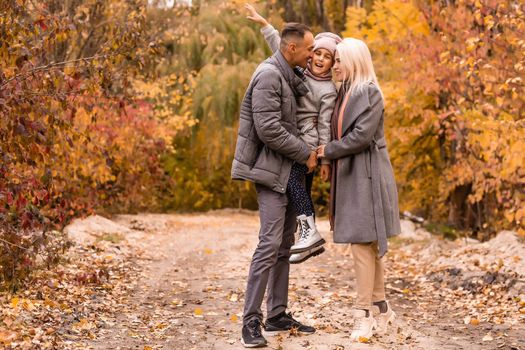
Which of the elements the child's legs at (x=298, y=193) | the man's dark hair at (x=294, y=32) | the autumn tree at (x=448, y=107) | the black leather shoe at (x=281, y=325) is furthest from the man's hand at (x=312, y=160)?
the autumn tree at (x=448, y=107)

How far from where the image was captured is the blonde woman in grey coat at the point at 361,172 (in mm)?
5188

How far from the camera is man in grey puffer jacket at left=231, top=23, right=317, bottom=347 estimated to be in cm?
510

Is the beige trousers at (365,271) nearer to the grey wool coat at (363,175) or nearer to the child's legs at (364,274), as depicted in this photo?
the child's legs at (364,274)

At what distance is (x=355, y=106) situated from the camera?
5.20 meters

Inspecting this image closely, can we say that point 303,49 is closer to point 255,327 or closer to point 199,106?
point 255,327

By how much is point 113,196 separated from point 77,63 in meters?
9.15

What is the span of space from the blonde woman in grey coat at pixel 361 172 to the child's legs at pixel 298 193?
0.20 m

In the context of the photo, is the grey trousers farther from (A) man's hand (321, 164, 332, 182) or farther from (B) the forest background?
(B) the forest background

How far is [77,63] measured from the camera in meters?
7.06

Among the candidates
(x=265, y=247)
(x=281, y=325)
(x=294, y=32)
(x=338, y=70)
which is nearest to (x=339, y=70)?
(x=338, y=70)

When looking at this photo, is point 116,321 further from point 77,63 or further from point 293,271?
point 293,271

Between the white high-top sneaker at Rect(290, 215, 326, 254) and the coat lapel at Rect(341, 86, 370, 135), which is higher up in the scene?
the coat lapel at Rect(341, 86, 370, 135)

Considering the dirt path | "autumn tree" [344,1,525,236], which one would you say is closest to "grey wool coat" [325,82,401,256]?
the dirt path

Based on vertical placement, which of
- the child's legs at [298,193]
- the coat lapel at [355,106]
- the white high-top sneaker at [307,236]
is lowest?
the white high-top sneaker at [307,236]
